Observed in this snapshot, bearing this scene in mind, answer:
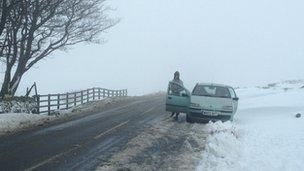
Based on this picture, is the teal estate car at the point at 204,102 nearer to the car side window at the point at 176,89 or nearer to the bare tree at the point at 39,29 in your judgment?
the car side window at the point at 176,89

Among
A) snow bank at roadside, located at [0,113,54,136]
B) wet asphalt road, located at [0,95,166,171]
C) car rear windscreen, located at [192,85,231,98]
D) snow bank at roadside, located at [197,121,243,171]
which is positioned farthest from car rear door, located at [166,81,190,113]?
snow bank at roadside, located at [197,121,243,171]

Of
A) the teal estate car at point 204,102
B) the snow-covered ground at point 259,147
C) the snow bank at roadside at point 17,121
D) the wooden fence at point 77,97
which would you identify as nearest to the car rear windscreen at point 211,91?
the teal estate car at point 204,102

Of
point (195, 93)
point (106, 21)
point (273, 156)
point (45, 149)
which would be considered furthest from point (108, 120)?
point (106, 21)

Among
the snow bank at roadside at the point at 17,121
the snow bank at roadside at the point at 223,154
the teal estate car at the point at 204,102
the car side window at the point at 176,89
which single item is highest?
the car side window at the point at 176,89

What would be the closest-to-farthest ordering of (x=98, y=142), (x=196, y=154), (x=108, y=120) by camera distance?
(x=196, y=154), (x=98, y=142), (x=108, y=120)

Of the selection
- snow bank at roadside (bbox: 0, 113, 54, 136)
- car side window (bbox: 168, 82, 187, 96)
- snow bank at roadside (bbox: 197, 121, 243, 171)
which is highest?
car side window (bbox: 168, 82, 187, 96)

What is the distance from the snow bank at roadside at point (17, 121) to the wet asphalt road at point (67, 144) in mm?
973

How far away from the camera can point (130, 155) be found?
1293 cm

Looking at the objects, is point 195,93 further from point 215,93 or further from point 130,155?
point 130,155

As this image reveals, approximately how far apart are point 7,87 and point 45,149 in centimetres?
1701

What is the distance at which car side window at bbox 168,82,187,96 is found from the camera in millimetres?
23647

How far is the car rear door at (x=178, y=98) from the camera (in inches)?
923

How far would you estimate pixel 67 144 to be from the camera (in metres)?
14.7

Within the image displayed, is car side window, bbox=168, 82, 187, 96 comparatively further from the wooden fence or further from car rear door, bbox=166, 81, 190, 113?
the wooden fence
